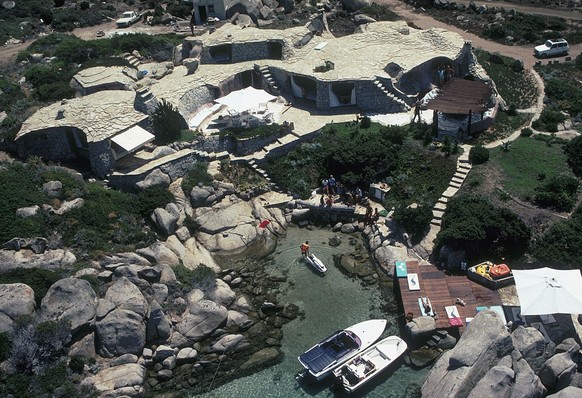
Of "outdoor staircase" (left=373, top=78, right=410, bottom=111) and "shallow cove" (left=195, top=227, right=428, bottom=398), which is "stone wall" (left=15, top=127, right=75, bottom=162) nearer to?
"shallow cove" (left=195, top=227, right=428, bottom=398)

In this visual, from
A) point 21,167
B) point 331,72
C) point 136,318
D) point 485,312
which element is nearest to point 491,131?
point 331,72


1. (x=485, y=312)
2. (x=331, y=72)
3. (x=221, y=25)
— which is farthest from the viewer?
(x=221, y=25)

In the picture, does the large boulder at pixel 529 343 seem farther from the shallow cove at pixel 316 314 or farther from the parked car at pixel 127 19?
the parked car at pixel 127 19

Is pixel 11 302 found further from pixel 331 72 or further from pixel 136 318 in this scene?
pixel 331 72

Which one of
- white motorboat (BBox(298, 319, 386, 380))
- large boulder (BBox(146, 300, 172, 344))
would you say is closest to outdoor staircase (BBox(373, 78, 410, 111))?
white motorboat (BBox(298, 319, 386, 380))

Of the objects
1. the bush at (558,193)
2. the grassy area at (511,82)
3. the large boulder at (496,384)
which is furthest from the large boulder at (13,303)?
the grassy area at (511,82)

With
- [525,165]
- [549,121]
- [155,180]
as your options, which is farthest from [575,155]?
[155,180]

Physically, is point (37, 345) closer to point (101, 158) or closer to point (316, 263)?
point (101, 158)
